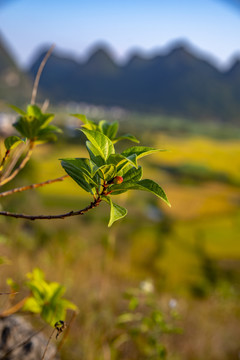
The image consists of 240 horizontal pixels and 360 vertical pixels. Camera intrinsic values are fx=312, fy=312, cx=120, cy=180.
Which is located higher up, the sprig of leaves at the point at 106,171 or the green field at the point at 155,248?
the sprig of leaves at the point at 106,171

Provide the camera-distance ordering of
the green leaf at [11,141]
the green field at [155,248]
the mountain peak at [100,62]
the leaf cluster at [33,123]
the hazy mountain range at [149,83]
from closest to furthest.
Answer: the green leaf at [11,141] → the leaf cluster at [33,123] → the green field at [155,248] → the hazy mountain range at [149,83] → the mountain peak at [100,62]

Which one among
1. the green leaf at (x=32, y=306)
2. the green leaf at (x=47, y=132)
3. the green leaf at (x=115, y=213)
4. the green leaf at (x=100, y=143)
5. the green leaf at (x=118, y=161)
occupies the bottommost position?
the green leaf at (x=32, y=306)

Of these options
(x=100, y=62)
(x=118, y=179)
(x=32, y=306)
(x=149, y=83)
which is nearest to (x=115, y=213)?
(x=118, y=179)

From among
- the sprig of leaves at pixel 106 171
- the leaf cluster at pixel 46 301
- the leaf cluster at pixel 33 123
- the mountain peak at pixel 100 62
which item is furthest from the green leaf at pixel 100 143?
the mountain peak at pixel 100 62

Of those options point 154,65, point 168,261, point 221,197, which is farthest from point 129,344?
point 154,65

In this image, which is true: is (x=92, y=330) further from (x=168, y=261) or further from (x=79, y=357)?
(x=168, y=261)

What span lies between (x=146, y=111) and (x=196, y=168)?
132 feet

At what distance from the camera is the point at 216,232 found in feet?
76.4

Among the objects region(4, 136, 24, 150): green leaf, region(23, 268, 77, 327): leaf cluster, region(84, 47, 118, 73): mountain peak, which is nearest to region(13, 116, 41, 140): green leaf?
region(4, 136, 24, 150): green leaf

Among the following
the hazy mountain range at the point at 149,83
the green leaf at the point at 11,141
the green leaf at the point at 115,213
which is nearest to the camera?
the green leaf at the point at 115,213

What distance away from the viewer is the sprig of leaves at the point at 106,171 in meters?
0.52

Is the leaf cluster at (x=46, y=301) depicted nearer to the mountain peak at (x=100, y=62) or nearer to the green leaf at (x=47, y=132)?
the green leaf at (x=47, y=132)

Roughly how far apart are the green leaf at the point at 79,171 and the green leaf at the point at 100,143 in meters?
0.03

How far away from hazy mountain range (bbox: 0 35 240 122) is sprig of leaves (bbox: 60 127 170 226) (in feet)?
214
